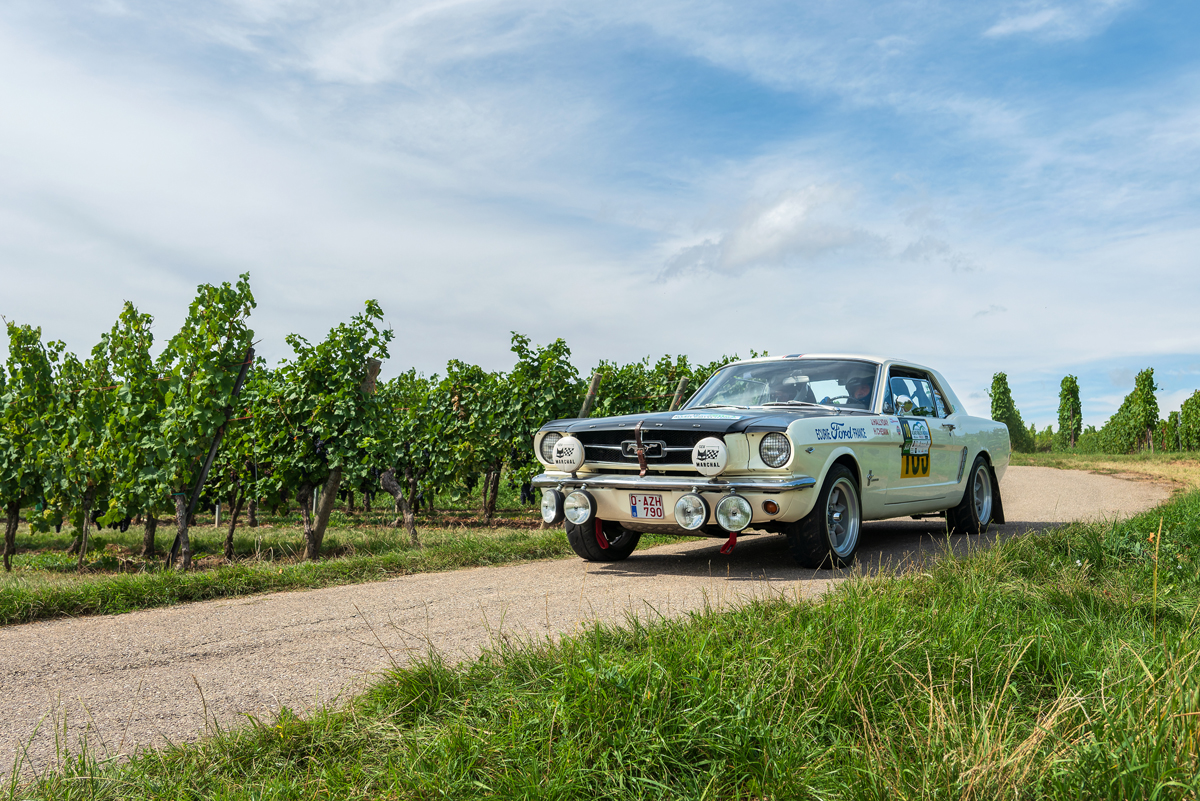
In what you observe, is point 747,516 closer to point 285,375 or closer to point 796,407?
point 796,407

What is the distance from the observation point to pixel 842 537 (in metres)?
6.52

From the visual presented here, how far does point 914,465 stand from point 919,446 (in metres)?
0.20

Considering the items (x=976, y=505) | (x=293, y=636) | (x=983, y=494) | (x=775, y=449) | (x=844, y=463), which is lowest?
(x=293, y=636)

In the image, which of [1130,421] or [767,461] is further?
[1130,421]

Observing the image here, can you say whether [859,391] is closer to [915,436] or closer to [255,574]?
[915,436]

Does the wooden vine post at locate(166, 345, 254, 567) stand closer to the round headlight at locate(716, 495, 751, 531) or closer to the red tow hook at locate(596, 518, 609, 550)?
the red tow hook at locate(596, 518, 609, 550)

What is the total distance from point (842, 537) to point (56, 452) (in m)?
11.4

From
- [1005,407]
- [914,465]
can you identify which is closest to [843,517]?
[914,465]

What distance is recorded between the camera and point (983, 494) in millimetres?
9547

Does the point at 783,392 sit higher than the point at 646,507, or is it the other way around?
the point at 783,392

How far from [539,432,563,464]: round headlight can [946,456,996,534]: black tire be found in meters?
4.50

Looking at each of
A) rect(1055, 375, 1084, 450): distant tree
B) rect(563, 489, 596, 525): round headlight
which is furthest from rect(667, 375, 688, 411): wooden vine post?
rect(1055, 375, 1084, 450): distant tree

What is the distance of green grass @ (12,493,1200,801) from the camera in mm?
2160

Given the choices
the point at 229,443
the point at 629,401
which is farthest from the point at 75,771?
the point at 629,401
